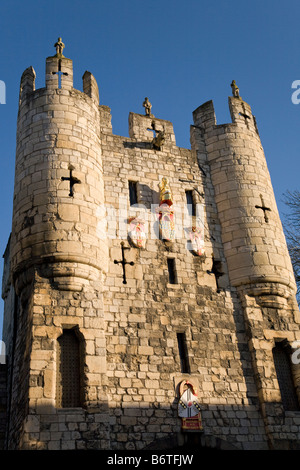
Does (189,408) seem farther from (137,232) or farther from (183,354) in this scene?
(137,232)

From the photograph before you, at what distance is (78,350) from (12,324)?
8.85 ft

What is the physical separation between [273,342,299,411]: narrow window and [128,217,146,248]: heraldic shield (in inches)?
154

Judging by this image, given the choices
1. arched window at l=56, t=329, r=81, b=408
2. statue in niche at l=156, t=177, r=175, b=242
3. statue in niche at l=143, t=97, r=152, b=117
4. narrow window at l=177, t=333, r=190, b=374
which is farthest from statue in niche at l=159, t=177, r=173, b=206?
arched window at l=56, t=329, r=81, b=408

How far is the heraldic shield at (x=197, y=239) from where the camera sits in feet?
41.2

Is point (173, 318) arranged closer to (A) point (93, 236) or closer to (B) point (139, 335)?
(B) point (139, 335)

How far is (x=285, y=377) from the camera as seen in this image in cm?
1152

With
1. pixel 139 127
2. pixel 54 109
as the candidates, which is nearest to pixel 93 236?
pixel 54 109

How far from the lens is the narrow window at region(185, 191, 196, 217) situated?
43.3 feet

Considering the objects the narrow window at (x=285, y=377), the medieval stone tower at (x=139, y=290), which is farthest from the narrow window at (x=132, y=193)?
the narrow window at (x=285, y=377)

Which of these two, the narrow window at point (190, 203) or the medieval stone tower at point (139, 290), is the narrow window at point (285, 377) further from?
the narrow window at point (190, 203)

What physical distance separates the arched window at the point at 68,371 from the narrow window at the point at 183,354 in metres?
2.32

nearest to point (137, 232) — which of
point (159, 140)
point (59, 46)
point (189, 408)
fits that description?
point (159, 140)

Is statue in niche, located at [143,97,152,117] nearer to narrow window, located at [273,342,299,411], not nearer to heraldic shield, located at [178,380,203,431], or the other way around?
narrow window, located at [273,342,299,411]

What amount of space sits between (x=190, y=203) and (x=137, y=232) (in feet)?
6.70
